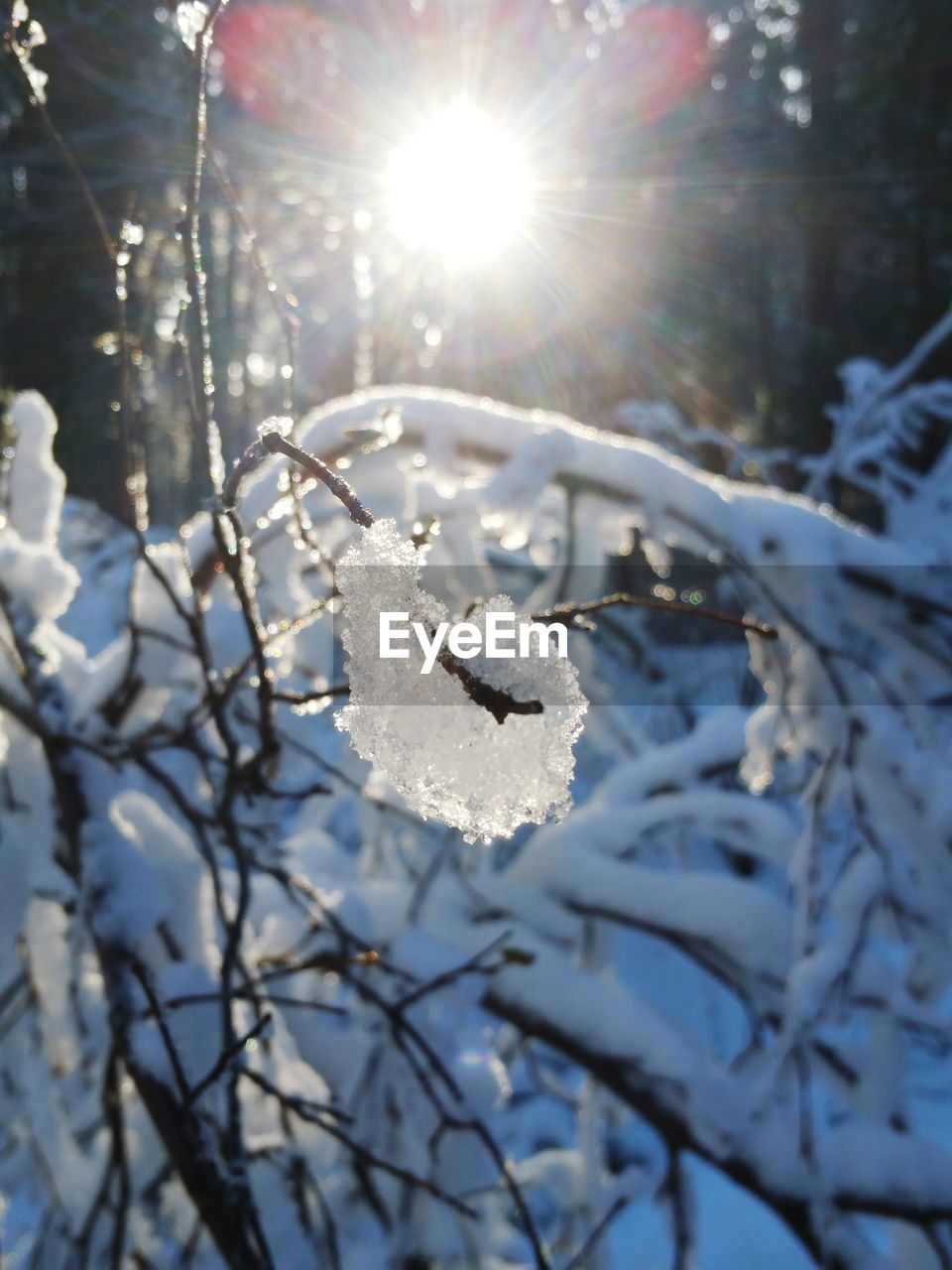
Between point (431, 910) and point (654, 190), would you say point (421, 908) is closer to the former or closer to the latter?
point (431, 910)

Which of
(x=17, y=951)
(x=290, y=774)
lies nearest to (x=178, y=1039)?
(x=17, y=951)

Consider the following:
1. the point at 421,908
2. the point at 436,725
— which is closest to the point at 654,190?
the point at 421,908

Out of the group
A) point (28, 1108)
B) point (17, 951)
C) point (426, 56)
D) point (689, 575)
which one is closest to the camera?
point (17, 951)

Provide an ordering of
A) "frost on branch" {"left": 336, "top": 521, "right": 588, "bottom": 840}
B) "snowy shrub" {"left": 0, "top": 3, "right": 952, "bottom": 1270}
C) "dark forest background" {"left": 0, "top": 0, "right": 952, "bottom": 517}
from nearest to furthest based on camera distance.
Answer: "frost on branch" {"left": 336, "top": 521, "right": 588, "bottom": 840} → "snowy shrub" {"left": 0, "top": 3, "right": 952, "bottom": 1270} → "dark forest background" {"left": 0, "top": 0, "right": 952, "bottom": 517}

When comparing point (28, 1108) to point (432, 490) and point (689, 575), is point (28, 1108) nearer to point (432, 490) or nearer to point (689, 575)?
point (432, 490)

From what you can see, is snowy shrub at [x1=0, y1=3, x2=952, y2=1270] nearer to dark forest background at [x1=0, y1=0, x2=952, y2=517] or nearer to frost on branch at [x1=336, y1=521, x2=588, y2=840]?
frost on branch at [x1=336, y1=521, x2=588, y2=840]

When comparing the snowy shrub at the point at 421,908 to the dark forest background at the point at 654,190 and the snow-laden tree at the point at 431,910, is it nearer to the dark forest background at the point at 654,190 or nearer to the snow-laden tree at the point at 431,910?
the snow-laden tree at the point at 431,910

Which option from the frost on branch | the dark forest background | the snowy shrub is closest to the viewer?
the frost on branch

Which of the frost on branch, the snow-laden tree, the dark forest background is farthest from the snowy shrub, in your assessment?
the dark forest background
